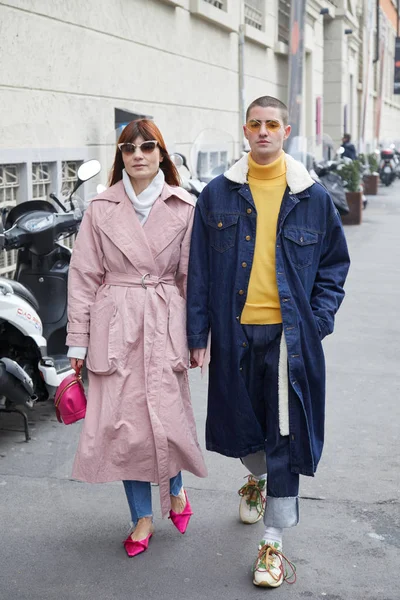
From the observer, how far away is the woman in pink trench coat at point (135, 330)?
12.2 feet

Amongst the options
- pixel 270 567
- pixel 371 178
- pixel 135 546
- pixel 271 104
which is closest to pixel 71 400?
pixel 135 546

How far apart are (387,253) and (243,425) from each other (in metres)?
10.2

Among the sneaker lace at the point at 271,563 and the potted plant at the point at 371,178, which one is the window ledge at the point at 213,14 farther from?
the potted plant at the point at 371,178

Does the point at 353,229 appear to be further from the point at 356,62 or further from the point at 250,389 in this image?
the point at 356,62

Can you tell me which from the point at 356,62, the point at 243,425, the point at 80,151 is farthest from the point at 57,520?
the point at 356,62

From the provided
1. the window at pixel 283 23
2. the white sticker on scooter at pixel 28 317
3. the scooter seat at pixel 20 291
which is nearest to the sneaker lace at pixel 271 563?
the white sticker on scooter at pixel 28 317

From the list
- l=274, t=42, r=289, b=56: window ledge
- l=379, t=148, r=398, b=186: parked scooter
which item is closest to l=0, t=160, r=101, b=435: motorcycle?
l=274, t=42, r=289, b=56: window ledge

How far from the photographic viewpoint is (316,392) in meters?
3.65

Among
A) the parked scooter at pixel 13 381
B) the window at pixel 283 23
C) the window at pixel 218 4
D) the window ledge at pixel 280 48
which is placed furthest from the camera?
the window at pixel 283 23

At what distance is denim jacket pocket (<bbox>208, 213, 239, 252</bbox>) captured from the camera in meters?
3.60

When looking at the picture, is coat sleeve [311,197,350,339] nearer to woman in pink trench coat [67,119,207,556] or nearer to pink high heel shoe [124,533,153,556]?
woman in pink trench coat [67,119,207,556]

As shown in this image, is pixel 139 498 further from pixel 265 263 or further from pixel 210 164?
pixel 210 164

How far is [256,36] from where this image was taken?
16203 millimetres

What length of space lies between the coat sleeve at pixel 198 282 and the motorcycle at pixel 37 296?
147cm
